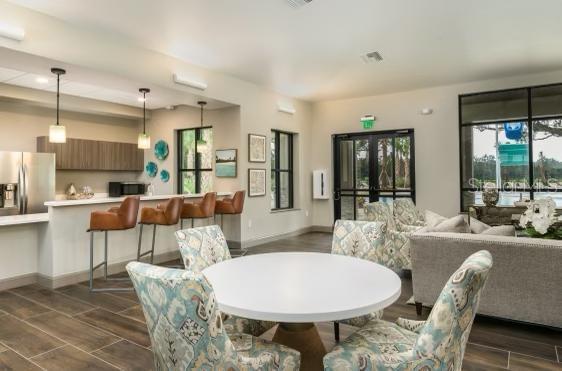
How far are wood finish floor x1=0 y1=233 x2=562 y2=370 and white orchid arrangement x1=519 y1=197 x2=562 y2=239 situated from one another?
0.78 meters

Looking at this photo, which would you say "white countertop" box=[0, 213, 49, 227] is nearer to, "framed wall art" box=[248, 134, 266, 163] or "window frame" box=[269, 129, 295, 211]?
"framed wall art" box=[248, 134, 266, 163]

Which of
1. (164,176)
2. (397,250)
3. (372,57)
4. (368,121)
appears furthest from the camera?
(164,176)

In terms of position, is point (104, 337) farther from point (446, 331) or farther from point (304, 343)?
point (446, 331)

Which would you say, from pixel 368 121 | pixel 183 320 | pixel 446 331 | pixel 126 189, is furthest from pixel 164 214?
pixel 368 121

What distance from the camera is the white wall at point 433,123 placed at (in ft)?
22.0

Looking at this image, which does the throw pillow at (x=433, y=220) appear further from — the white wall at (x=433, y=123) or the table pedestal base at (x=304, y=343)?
the white wall at (x=433, y=123)

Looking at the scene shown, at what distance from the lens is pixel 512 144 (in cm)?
634

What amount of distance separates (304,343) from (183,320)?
34.9 inches

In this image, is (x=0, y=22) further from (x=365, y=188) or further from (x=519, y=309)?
(x=365, y=188)

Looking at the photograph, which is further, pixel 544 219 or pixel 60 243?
pixel 60 243

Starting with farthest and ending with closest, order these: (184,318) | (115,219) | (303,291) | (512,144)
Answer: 1. (512,144)
2. (115,219)
3. (303,291)
4. (184,318)

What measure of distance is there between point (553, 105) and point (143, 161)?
26.1 ft

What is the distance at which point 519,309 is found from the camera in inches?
111

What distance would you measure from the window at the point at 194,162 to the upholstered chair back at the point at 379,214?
328 centimetres
